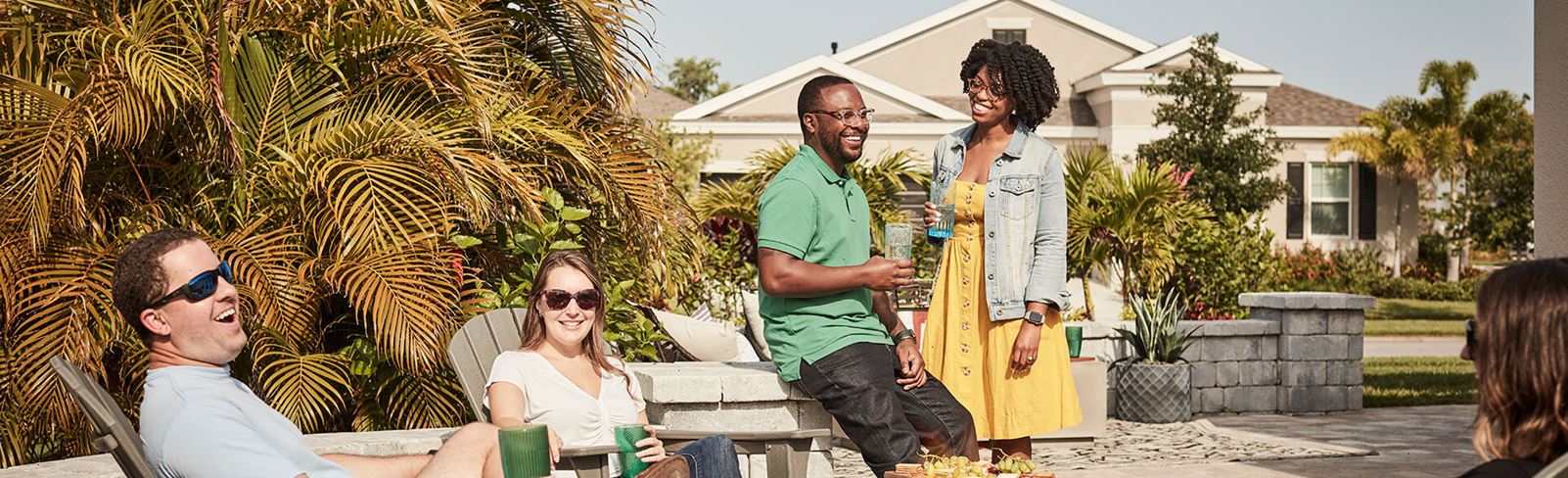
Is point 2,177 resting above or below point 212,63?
below

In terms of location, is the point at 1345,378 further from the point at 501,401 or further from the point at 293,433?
the point at 293,433

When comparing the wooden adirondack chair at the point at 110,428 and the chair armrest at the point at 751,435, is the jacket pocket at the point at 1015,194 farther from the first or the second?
the wooden adirondack chair at the point at 110,428

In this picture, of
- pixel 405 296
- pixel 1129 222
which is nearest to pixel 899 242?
pixel 405 296

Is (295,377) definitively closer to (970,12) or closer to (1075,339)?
(1075,339)

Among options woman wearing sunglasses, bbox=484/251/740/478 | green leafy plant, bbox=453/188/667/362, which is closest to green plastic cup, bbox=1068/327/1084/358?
green leafy plant, bbox=453/188/667/362

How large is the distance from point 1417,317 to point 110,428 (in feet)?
78.4

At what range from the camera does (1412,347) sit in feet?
59.3

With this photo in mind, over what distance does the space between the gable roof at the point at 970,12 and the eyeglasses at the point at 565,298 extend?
21615mm

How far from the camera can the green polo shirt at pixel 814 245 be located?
4184 millimetres

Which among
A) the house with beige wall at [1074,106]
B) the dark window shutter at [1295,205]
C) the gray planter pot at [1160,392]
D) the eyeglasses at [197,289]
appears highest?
the house with beige wall at [1074,106]

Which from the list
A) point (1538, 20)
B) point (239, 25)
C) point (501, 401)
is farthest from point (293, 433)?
point (1538, 20)

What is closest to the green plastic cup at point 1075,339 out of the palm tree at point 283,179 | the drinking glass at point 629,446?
the palm tree at point 283,179

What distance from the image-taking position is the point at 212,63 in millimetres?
5625

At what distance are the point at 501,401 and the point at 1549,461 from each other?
9.00 feet
